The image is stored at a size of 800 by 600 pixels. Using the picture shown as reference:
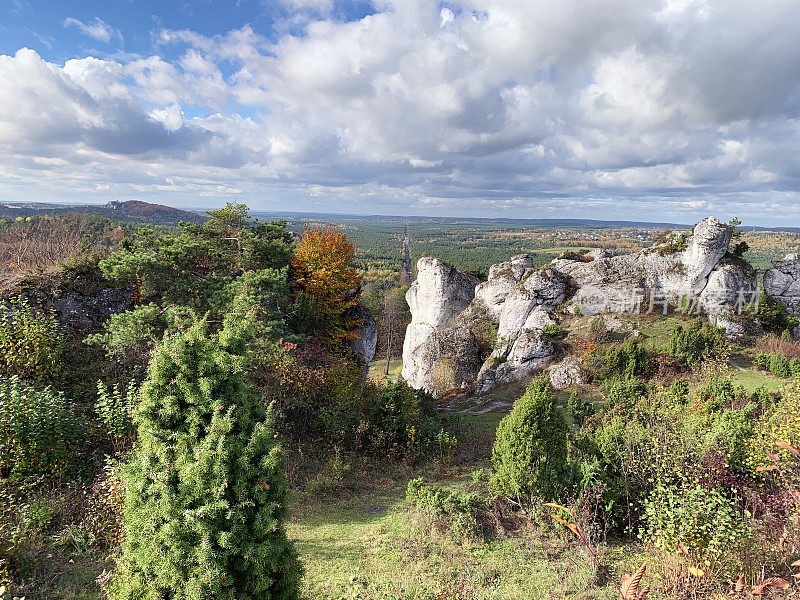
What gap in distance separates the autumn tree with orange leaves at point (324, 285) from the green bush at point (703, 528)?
15.2m

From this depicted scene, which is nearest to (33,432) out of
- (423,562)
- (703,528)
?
(423,562)

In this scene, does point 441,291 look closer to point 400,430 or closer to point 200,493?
point 400,430

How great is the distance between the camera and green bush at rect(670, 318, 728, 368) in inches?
809

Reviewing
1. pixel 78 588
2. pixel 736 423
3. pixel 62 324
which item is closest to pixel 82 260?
pixel 62 324

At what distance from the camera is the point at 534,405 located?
8898 mm

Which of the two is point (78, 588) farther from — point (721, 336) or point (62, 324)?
point (721, 336)

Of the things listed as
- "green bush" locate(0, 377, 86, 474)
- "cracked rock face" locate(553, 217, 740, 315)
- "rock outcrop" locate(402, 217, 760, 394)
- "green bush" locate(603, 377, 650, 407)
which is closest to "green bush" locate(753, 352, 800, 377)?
"rock outcrop" locate(402, 217, 760, 394)

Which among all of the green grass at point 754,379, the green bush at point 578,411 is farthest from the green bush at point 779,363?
the green bush at point 578,411

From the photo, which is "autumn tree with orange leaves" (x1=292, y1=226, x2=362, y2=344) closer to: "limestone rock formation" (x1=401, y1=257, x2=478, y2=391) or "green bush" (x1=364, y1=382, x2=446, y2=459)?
"green bush" (x1=364, y1=382, x2=446, y2=459)

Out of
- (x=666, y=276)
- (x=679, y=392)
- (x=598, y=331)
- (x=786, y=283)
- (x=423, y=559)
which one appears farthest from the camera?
(x=666, y=276)

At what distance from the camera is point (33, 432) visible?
787cm

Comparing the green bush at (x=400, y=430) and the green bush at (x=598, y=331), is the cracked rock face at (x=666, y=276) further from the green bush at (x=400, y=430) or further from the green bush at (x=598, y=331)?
the green bush at (x=400, y=430)

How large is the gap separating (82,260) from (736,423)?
838 inches

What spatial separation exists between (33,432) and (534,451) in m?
9.94
